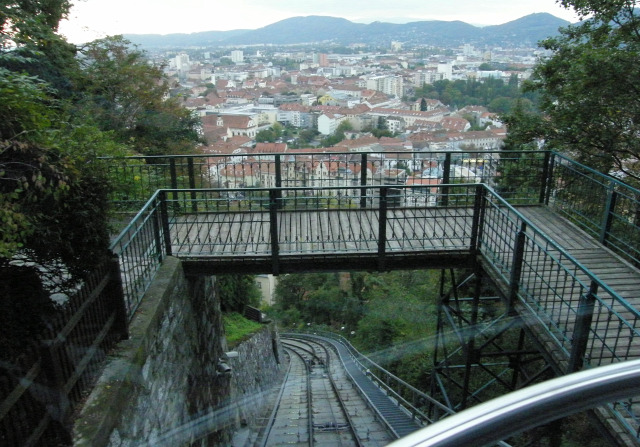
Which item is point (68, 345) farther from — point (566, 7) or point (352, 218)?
point (566, 7)

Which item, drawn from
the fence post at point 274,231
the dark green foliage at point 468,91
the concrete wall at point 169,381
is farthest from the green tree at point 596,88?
the dark green foliage at point 468,91

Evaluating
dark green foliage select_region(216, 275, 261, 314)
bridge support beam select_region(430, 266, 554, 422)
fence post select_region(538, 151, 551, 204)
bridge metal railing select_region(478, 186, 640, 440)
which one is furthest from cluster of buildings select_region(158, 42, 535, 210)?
dark green foliage select_region(216, 275, 261, 314)

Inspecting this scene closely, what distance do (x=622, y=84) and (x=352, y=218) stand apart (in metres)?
4.90

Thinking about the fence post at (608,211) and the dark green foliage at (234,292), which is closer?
the fence post at (608,211)

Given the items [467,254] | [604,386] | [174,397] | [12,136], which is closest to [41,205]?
[12,136]

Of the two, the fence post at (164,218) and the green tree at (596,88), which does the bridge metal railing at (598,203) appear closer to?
the green tree at (596,88)

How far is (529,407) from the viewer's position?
3.01 feet

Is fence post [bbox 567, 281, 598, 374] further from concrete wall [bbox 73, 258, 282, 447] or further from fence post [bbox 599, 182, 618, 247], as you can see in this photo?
concrete wall [bbox 73, 258, 282, 447]

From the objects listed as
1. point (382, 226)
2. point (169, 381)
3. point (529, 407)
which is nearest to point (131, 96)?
point (382, 226)

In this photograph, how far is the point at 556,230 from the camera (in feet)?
23.5

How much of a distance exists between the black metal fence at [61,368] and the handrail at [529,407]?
261 cm

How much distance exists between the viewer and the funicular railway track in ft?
28.1

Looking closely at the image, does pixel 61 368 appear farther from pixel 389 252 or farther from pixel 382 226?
pixel 389 252

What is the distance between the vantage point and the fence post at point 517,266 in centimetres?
521
